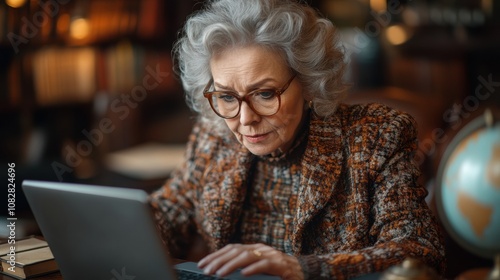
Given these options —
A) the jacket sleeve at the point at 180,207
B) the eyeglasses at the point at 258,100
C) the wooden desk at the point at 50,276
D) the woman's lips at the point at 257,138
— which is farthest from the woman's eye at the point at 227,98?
the wooden desk at the point at 50,276

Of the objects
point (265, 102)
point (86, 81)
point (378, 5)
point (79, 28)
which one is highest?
point (378, 5)

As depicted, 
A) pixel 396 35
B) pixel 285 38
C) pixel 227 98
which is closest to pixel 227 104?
pixel 227 98

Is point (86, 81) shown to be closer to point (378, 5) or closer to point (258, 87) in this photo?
point (378, 5)

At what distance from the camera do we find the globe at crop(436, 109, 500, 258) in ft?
3.52

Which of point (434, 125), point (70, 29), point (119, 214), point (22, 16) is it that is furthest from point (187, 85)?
point (70, 29)

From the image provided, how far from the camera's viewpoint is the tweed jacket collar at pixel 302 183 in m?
1.81

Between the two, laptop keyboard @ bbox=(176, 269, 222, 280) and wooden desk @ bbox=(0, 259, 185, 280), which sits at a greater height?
wooden desk @ bbox=(0, 259, 185, 280)

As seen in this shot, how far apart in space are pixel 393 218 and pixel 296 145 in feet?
1.24

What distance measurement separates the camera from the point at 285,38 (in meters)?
1.79

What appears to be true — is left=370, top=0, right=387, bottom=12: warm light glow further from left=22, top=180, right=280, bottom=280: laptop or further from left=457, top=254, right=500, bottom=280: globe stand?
left=457, top=254, right=500, bottom=280: globe stand

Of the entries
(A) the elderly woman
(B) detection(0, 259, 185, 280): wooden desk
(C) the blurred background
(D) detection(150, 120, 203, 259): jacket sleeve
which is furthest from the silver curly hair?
(C) the blurred background

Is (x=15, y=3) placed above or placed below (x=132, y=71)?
above

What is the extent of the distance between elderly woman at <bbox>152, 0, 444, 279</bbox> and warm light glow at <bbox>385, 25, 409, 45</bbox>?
3.76 metres

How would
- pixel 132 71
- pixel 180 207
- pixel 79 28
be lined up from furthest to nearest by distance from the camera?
pixel 132 71 < pixel 79 28 < pixel 180 207
